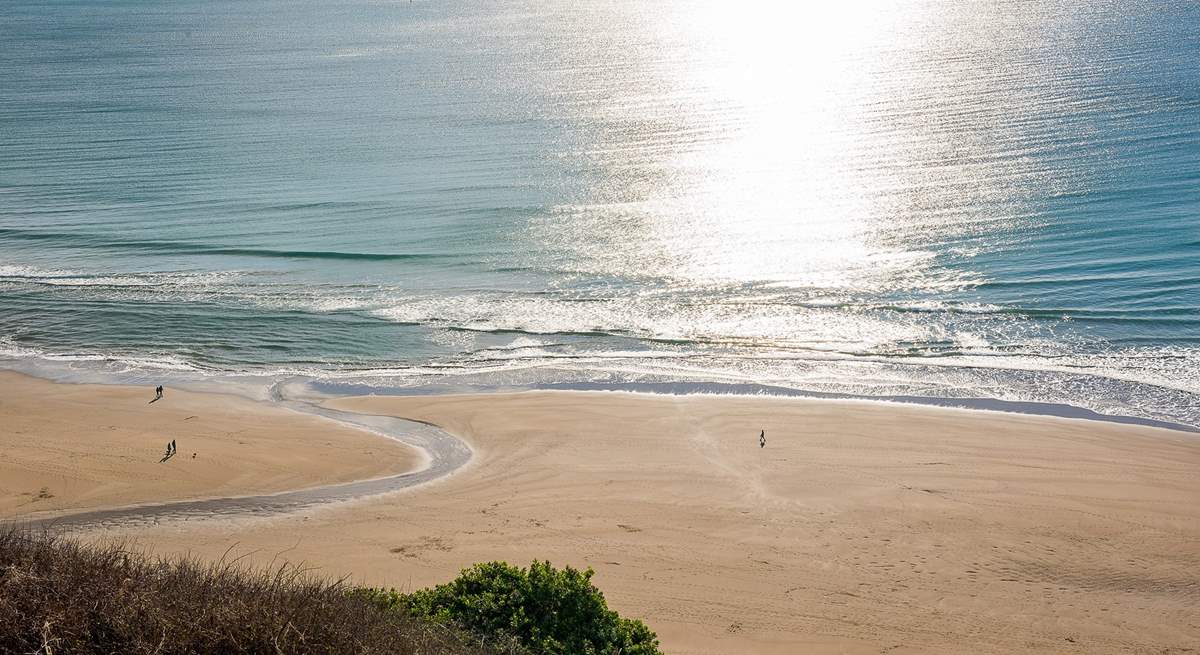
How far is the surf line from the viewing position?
18125mm

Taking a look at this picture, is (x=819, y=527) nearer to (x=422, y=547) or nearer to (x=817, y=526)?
(x=817, y=526)

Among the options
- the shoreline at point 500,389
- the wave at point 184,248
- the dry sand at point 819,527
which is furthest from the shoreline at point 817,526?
the wave at point 184,248

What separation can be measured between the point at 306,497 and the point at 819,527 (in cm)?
993

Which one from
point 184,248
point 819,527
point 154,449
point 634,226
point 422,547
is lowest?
point 422,547

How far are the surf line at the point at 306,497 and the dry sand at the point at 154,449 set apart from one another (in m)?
0.37

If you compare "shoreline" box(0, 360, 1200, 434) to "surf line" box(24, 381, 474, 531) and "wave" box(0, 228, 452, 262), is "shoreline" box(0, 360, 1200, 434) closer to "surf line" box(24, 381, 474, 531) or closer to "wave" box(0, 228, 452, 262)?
"surf line" box(24, 381, 474, 531)

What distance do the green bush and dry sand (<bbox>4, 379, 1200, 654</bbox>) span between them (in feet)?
10.3

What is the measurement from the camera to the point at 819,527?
58.3 feet

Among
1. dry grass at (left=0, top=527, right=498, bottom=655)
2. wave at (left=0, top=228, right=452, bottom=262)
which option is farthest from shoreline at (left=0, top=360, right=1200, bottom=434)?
dry grass at (left=0, top=527, right=498, bottom=655)

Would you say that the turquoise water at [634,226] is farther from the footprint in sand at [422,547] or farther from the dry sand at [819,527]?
the footprint in sand at [422,547]

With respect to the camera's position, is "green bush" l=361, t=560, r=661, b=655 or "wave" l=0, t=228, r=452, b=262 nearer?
"green bush" l=361, t=560, r=661, b=655

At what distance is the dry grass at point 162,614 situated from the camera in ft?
26.9

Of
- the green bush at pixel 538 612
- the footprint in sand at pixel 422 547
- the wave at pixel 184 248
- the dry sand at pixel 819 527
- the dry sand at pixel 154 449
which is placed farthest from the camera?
the wave at pixel 184 248

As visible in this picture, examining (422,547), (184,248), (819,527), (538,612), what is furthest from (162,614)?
(184,248)
